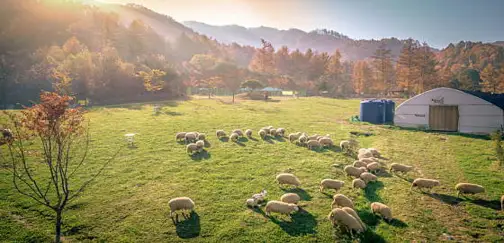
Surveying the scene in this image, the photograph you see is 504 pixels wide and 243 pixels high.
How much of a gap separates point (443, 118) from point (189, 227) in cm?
2454

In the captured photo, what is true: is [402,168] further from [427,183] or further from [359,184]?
[359,184]

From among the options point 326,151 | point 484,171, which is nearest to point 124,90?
point 326,151

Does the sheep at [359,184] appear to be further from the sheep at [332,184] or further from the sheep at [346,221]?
the sheep at [346,221]

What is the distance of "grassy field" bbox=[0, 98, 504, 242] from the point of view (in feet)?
26.9

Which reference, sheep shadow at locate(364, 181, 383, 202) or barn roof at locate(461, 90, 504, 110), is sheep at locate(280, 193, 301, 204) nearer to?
sheep shadow at locate(364, 181, 383, 202)

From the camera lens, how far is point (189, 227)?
852 centimetres

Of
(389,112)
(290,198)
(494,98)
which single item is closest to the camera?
(290,198)

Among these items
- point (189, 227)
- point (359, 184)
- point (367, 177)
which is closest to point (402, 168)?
point (367, 177)

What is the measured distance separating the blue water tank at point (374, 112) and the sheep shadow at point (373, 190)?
60.4ft

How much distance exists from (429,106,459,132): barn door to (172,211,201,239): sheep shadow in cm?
2380

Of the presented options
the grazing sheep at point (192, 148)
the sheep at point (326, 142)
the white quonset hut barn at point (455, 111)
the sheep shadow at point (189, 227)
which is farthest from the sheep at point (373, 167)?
the white quonset hut barn at point (455, 111)

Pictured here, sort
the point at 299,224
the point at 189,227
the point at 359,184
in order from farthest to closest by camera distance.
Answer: the point at 359,184, the point at 299,224, the point at 189,227

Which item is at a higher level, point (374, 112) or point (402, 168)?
point (374, 112)

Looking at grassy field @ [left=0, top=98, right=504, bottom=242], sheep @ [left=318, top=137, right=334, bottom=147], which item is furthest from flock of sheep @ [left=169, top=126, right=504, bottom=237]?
sheep @ [left=318, top=137, right=334, bottom=147]
